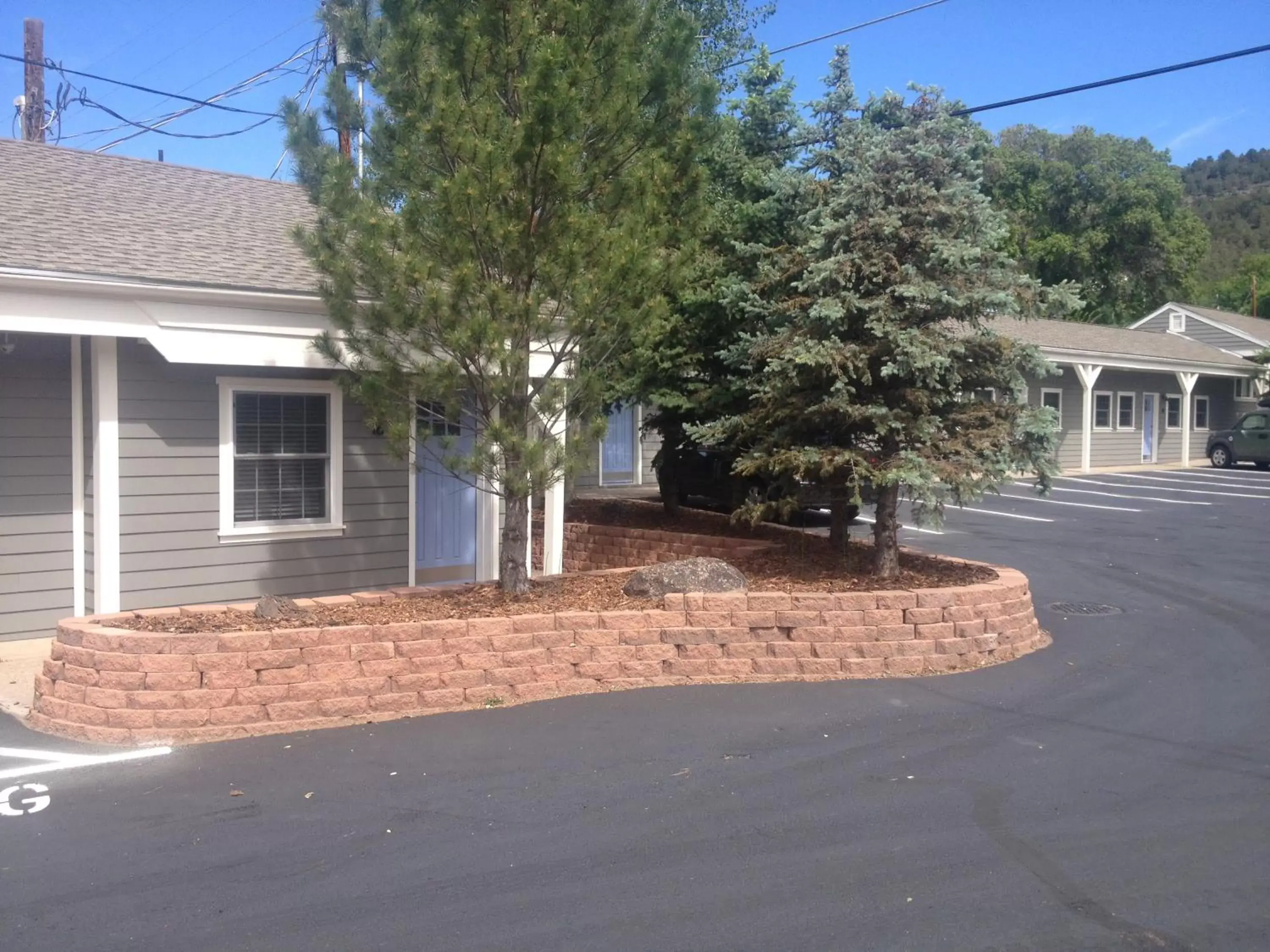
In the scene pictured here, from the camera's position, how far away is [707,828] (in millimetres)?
5344

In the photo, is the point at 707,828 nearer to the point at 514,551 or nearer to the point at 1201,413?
the point at 514,551

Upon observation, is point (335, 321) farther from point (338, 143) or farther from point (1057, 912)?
point (1057, 912)

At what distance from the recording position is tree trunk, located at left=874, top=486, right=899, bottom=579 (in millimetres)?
9797

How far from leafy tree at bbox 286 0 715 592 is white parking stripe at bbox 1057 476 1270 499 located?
1657cm

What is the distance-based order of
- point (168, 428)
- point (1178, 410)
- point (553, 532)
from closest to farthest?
point (168, 428) → point (553, 532) → point (1178, 410)

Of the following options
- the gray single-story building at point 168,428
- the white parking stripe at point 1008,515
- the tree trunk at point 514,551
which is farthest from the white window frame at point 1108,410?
the tree trunk at point 514,551

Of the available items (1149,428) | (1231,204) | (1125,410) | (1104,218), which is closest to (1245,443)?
(1149,428)

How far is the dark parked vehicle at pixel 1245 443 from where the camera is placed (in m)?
30.1

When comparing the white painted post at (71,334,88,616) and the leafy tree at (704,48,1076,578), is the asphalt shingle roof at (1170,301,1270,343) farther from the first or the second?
the white painted post at (71,334,88,616)

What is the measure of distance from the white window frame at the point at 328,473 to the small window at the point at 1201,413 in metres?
31.0

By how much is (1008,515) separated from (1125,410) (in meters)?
14.0

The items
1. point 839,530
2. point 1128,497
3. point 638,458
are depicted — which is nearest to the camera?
point 839,530

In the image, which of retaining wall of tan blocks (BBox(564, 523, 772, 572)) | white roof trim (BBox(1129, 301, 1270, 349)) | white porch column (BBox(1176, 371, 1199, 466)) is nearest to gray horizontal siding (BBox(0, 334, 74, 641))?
retaining wall of tan blocks (BBox(564, 523, 772, 572))

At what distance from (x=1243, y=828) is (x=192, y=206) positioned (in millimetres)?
10497
